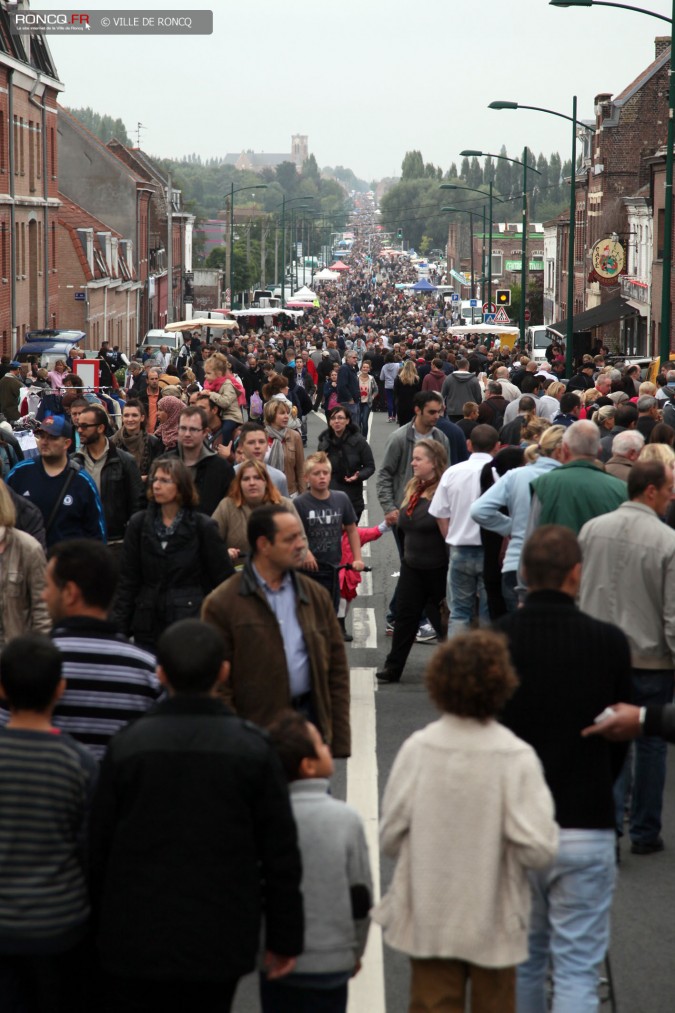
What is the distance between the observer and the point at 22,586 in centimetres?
691

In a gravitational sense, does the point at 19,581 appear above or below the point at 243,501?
below

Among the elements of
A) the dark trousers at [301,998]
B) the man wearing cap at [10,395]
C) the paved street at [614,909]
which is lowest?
the paved street at [614,909]

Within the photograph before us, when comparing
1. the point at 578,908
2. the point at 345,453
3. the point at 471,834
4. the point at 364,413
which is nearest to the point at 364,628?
the point at 345,453

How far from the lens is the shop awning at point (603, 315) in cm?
5456

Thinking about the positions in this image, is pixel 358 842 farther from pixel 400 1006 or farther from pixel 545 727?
pixel 400 1006

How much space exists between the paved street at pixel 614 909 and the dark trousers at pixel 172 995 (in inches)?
60.1

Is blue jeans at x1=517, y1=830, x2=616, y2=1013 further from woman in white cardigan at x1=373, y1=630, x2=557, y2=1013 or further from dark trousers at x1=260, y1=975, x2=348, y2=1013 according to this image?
dark trousers at x1=260, y1=975, x2=348, y2=1013

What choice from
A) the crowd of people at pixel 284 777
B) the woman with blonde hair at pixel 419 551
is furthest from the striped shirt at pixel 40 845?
the woman with blonde hair at pixel 419 551

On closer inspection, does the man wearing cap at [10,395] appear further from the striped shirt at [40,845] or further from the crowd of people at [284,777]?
the striped shirt at [40,845]

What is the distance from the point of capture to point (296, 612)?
228 inches

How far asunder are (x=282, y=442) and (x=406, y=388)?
12632mm

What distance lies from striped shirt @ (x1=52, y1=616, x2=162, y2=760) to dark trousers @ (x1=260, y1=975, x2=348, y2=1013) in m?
0.90

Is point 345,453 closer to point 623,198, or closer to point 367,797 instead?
point 367,797

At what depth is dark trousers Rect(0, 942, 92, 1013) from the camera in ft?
13.9
